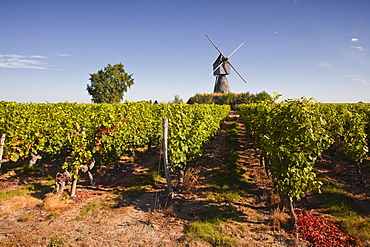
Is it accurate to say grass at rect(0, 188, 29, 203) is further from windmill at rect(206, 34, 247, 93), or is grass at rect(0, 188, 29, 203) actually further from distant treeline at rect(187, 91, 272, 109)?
windmill at rect(206, 34, 247, 93)

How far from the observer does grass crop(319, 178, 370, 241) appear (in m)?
5.26

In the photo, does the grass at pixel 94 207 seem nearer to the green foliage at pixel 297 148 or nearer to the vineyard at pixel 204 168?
the vineyard at pixel 204 168

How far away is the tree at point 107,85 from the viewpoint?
56.4 metres

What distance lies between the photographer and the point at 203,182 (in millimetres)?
8906

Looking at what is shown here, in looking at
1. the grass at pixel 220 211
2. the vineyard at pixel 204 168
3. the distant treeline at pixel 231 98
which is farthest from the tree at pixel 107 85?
the grass at pixel 220 211

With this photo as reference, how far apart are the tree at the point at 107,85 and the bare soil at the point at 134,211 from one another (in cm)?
4941

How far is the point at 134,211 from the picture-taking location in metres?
6.55

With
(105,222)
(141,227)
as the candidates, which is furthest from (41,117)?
(141,227)

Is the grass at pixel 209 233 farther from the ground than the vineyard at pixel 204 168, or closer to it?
closer to it

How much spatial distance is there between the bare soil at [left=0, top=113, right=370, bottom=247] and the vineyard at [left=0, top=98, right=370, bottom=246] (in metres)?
0.04

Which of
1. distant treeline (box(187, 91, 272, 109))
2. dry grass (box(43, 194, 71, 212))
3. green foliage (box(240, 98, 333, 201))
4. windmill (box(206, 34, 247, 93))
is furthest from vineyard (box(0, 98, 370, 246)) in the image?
windmill (box(206, 34, 247, 93))

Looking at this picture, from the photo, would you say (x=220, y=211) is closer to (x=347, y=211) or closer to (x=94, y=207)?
(x=347, y=211)

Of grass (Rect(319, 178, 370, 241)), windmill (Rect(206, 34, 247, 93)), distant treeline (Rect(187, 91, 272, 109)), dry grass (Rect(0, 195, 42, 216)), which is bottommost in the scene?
dry grass (Rect(0, 195, 42, 216))

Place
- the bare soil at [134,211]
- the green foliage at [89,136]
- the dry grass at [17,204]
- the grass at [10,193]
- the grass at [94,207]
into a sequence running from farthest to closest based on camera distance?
the green foliage at [89,136], the grass at [10,193], the dry grass at [17,204], the grass at [94,207], the bare soil at [134,211]
